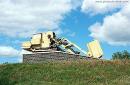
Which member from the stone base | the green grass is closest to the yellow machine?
the stone base

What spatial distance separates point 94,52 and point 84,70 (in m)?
11.5

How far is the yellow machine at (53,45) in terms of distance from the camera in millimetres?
43938

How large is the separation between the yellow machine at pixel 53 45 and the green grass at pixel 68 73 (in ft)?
27.8

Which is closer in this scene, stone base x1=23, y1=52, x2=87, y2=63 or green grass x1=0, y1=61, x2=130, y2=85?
green grass x1=0, y1=61, x2=130, y2=85

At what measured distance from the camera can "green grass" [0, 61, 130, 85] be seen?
29.7m

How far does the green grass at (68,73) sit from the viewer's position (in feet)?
97.5

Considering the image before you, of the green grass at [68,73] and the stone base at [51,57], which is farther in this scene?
the stone base at [51,57]

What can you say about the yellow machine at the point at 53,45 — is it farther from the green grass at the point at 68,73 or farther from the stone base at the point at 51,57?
the green grass at the point at 68,73

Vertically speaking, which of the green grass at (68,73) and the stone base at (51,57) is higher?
the stone base at (51,57)

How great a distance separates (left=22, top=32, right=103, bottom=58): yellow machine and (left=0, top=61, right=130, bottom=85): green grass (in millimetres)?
8478

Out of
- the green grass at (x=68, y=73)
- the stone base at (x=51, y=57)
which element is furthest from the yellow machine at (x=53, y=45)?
the green grass at (x=68, y=73)

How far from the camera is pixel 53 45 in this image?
1736 inches

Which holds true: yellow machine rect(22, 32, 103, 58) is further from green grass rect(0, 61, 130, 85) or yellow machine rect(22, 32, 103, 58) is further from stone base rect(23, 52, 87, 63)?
green grass rect(0, 61, 130, 85)

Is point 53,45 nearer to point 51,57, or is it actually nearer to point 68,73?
point 51,57
